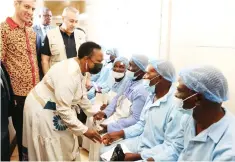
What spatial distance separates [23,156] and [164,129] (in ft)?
3.80

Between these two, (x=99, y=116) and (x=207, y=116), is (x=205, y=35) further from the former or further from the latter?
(x=99, y=116)

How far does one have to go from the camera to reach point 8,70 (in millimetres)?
1912

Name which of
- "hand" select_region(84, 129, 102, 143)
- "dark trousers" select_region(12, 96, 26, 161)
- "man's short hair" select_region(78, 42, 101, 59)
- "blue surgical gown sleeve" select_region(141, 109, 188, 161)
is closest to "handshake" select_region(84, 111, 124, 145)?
"hand" select_region(84, 129, 102, 143)

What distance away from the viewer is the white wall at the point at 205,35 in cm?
167

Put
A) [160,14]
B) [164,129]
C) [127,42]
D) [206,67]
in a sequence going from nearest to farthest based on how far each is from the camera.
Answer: [206,67], [164,129], [160,14], [127,42]

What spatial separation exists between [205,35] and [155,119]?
762 mm

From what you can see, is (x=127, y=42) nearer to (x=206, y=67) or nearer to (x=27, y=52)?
(x=27, y=52)

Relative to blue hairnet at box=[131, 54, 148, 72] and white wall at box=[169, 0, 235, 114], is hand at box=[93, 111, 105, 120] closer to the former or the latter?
blue hairnet at box=[131, 54, 148, 72]

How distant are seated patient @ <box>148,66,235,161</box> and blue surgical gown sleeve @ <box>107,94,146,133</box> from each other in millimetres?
759

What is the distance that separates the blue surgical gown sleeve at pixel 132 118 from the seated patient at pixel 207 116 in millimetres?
759

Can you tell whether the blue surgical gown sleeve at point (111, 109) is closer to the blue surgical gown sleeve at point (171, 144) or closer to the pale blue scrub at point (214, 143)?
the blue surgical gown sleeve at point (171, 144)

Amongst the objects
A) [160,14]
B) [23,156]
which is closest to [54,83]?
[23,156]

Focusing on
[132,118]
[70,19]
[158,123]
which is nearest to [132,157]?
[158,123]

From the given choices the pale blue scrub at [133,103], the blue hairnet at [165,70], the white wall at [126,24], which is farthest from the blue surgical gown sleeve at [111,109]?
the blue hairnet at [165,70]
